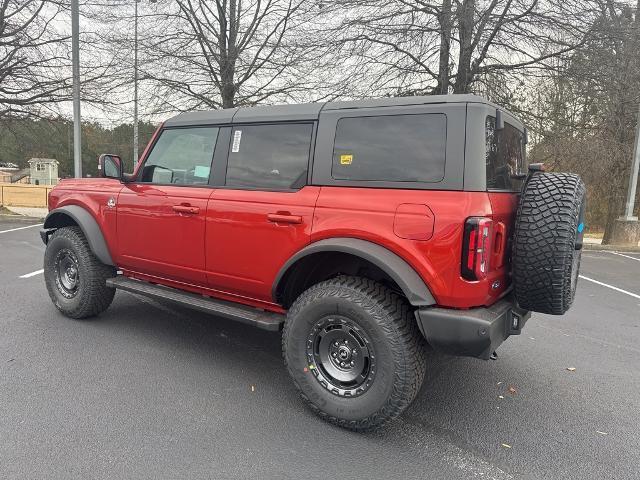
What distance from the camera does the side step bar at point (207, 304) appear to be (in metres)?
3.26

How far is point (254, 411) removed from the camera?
2996 mm

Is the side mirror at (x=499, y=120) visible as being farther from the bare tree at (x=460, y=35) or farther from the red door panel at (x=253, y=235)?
the bare tree at (x=460, y=35)

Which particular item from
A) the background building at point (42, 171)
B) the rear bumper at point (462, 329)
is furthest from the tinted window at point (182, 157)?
the background building at point (42, 171)

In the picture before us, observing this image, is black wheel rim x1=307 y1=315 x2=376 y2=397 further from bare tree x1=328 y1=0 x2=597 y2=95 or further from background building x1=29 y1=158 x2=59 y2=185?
background building x1=29 y1=158 x2=59 y2=185

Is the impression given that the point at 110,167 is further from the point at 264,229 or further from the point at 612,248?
the point at 612,248

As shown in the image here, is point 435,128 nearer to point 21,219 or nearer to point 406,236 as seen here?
point 406,236

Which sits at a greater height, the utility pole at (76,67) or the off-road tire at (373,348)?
the utility pole at (76,67)

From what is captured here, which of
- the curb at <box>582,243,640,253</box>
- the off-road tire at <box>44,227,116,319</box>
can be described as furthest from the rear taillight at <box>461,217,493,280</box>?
the curb at <box>582,243,640,253</box>

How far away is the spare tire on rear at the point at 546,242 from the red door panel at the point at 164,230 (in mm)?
2217

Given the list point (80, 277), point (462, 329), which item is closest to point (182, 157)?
point (80, 277)

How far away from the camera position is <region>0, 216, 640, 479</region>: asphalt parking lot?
248 centimetres

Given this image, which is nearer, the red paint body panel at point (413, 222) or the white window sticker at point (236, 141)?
the red paint body panel at point (413, 222)

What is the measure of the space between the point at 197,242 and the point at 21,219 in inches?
533

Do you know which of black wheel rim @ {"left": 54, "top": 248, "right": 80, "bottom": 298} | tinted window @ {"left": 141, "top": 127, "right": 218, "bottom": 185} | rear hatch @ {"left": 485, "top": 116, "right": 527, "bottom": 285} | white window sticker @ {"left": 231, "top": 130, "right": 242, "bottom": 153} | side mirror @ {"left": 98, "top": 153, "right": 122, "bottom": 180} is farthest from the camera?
black wheel rim @ {"left": 54, "top": 248, "right": 80, "bottom": 298}
